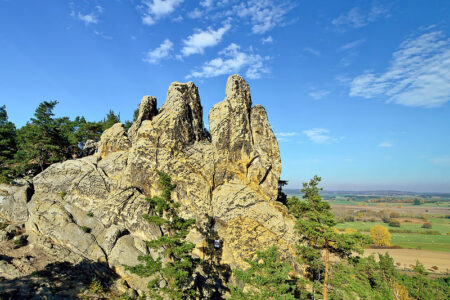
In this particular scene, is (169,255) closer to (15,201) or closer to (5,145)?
(15,201)

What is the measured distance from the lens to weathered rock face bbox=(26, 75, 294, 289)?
27.7 m

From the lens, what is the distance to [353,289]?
648 inches

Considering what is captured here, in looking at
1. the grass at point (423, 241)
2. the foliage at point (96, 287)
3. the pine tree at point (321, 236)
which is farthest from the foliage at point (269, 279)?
the grass at point (423, 241)

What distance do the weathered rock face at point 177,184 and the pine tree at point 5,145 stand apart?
739 cm

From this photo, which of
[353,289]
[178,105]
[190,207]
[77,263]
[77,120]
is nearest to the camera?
[353,289]

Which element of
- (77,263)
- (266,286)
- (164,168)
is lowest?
(77,263)

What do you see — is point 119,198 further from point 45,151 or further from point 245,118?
point 245,118

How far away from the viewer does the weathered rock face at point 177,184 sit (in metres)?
27.7

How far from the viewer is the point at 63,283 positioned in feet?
66.5

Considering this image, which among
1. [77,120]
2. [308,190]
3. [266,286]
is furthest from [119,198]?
[77,120]

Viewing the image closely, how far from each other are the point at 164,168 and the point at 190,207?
7.79 metres

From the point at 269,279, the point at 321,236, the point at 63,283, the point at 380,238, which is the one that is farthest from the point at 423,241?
the point at 63,283

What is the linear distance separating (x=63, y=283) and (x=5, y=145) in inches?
1392

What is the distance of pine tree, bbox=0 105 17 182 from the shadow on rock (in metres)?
21.9
